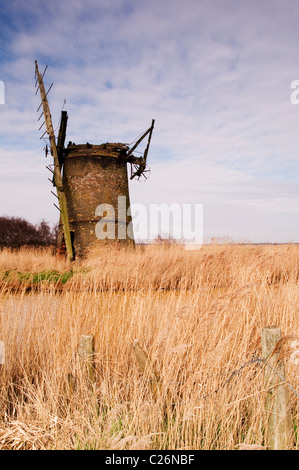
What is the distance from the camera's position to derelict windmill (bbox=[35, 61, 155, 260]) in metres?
12.8

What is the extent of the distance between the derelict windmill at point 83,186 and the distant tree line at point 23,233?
921cm

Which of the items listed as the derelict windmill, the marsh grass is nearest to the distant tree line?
the derelict windmill

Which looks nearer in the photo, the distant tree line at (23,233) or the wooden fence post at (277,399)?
the wooden fence post at (277,399)

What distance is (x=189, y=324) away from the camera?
11.9 ft

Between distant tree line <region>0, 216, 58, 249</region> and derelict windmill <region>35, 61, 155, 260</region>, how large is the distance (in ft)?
30.2

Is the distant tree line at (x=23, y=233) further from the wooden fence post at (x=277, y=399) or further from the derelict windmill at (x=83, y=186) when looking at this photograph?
the wooden fence post at (x=277, y=399)

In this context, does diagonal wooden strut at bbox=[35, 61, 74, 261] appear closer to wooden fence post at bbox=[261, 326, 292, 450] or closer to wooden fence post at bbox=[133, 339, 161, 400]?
wooden fence post at bbox=[133, 339, 161, 400]

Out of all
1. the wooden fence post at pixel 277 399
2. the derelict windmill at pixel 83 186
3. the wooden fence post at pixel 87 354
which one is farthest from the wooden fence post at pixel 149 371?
the derelict windmill at pixel 83 186

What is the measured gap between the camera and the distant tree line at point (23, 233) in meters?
21.9

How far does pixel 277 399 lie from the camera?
215 cm

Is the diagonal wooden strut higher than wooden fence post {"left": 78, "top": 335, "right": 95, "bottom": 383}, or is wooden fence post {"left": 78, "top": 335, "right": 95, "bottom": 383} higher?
the diagonal wooden strut

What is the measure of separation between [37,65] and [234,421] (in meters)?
Answer: 14.5

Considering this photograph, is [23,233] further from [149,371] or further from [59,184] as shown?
[149,371]

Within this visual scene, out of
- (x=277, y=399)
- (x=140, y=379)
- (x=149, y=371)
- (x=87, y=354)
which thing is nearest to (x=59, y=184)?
(x=87, y=354)
